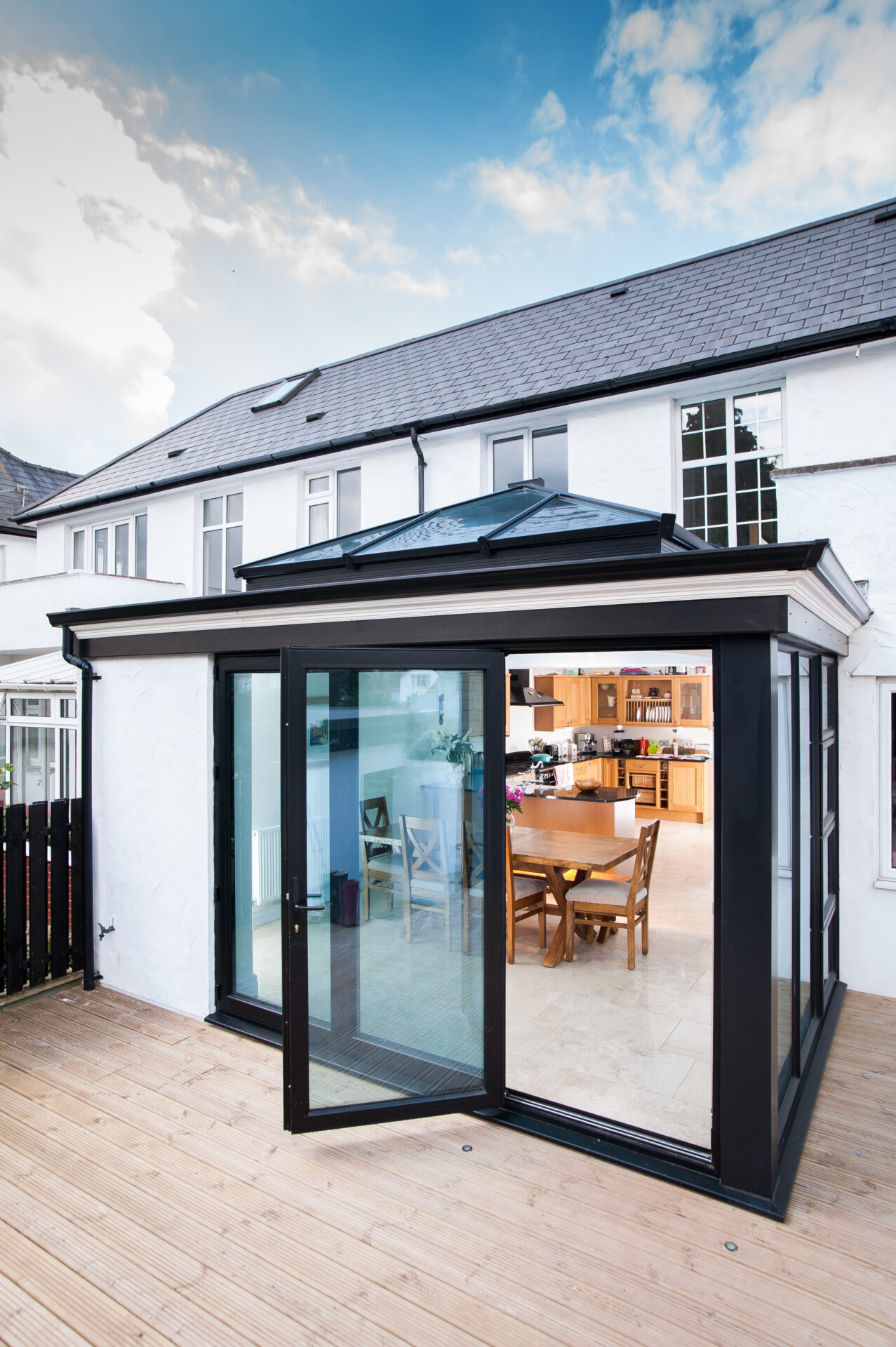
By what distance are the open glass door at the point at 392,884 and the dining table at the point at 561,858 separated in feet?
7.54

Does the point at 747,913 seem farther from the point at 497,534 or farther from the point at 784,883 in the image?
the point at 497,534

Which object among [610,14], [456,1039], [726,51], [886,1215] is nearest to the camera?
[886,1215]

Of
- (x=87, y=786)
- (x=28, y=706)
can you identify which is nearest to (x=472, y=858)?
(x=87, y=786)

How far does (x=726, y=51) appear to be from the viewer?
10.7 m

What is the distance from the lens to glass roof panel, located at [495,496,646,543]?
448 centimetres

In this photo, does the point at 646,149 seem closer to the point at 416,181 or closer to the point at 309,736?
the point at 416,181

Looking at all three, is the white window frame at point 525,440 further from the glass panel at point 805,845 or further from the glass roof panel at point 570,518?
the glass panel at point 805,845

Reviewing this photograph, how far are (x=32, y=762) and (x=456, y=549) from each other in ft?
18.7

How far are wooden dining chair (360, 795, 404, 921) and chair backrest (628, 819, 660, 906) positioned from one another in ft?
7.96

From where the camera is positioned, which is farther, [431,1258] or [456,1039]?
[456,1039]

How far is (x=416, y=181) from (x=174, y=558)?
592 inches

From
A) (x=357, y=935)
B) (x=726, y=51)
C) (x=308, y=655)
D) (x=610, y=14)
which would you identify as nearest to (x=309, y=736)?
(x=308, y=655)

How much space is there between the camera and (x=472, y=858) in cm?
336

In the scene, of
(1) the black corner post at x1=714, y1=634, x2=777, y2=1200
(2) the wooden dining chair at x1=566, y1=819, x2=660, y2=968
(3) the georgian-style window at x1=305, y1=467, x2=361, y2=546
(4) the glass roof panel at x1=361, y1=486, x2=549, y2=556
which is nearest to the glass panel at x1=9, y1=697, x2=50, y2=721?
(3) the georgian-style window at x1=305, y1=467, x2=361, y2=546
